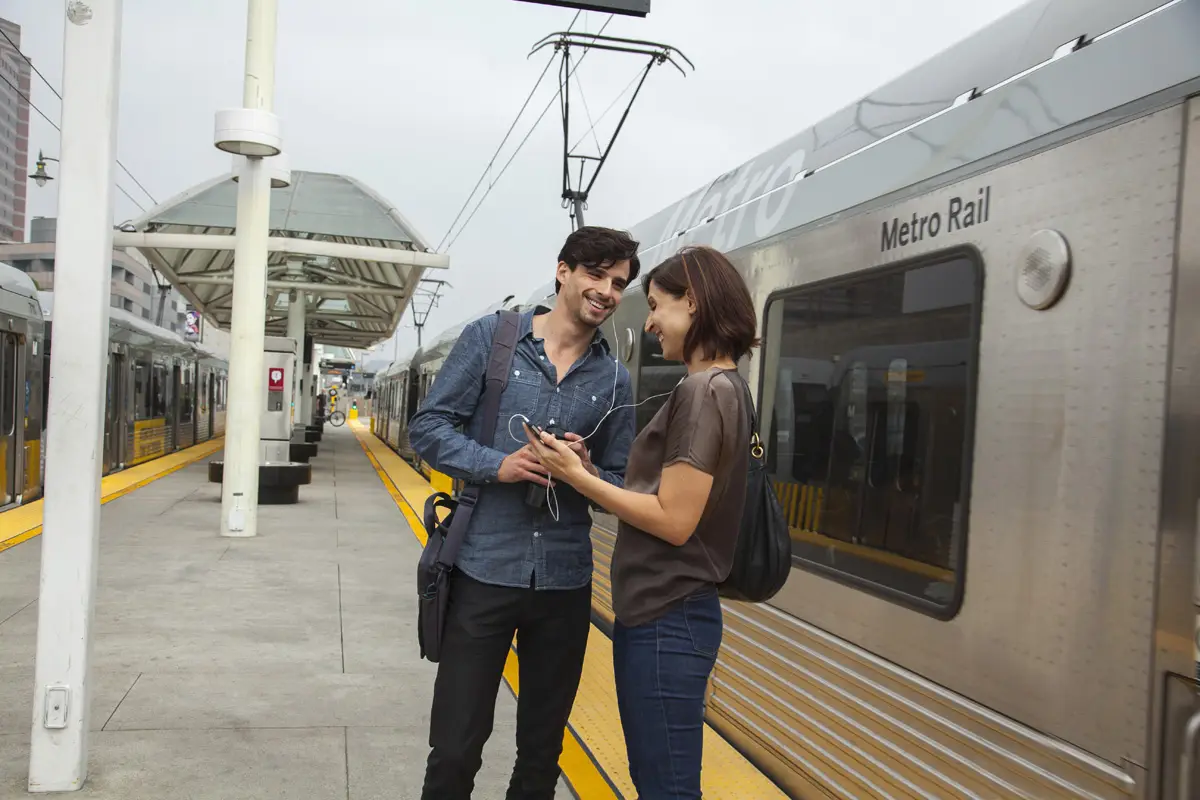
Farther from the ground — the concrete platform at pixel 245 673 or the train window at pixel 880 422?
the train window at pixel 880 422

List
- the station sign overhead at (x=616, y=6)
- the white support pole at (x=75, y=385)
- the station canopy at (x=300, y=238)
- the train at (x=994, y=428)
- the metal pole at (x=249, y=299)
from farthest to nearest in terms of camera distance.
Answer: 1. the station canopy at (x=300, y=238)
2. the metal pole at (x=249, y=299)
3. the station sign overhead at (x=616, y=6)
4. the white support pole at (x=75, y=385)
5. the train at (x=994, y=428)

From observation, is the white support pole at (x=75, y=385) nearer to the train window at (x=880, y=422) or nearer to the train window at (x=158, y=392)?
the train window at (x=880, y=422)

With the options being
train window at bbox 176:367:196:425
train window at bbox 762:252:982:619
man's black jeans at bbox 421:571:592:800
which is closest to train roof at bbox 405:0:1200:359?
train window at bbox 762:252:982:619

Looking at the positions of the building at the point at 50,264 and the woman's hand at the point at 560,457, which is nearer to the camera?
the woman's hand at the point at 560,457

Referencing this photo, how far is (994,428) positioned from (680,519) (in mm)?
930

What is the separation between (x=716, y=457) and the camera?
79.4 inches

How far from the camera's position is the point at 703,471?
1.99 meters

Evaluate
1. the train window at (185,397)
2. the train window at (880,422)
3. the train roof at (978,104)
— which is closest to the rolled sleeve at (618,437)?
the train window at (880,422)

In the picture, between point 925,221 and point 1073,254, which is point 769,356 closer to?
point 925,221

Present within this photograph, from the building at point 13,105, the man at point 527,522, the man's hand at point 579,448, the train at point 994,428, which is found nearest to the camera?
the train at point 994,428

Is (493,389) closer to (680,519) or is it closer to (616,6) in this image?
(680,519)

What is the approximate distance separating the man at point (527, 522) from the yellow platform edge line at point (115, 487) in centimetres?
331

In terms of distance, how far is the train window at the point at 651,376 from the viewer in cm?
506

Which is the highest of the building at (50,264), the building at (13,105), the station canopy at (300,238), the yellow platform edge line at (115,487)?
the building at (50,264)
